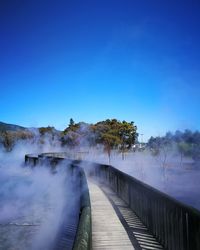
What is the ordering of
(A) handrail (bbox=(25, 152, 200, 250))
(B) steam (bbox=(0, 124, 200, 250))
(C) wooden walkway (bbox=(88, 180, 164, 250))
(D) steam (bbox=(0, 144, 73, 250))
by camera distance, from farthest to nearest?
(B) steam (bbox=(0, 124, 200, 250)) → (D) steam (bbox=(0, 144, 73, 250)) → (C) wooden walkway (bbox=(88, 180, 164, 250)) → (A) handrail (bbox=(25, 152, 200, 250))

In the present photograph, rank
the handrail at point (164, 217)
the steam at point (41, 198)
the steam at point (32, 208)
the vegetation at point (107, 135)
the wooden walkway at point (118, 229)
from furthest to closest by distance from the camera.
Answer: the vegetation at point (107, 135) → the steam at point (41, 198) → the steam at point (32, 208) → the wooden walkway at point (118, 229) → the handrail at point (164, 217)

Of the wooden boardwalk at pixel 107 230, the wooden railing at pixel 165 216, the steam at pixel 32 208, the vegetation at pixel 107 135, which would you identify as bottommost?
the steam at pixel 32 208

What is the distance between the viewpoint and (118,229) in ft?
22.3

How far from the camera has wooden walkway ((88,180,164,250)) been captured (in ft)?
18.8

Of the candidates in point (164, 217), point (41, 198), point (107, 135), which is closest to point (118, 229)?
point (164, 217)

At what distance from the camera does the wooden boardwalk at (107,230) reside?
5.73 m

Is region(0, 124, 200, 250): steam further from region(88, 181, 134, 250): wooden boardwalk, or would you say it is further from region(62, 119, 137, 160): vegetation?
region(62, 119, 137, 160): vegetation

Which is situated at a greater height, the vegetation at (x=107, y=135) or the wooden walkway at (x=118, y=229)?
the vegetation at (x=107, y=135)

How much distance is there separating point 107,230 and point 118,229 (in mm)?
296

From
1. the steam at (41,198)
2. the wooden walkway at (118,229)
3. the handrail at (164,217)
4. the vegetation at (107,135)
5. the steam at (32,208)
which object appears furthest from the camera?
the vegetation at (107,135)

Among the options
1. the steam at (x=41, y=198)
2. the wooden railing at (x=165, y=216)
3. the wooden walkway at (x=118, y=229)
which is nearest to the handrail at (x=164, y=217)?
the wooden railing at (x=165, y=216)

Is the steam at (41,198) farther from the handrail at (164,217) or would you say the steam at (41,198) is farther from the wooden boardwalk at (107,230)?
the handrail at (164,217)

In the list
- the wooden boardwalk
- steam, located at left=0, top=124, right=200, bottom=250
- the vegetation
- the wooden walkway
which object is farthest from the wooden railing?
the vegetation

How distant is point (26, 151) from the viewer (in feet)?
233
